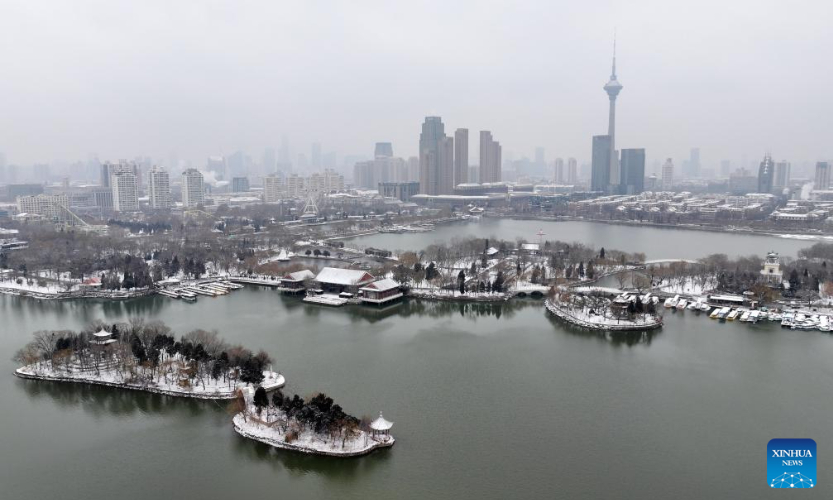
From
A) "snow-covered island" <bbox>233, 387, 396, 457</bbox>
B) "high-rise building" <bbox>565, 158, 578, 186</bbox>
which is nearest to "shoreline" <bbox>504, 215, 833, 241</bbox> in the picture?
"snow-covered island" <bbox>233, 387, 396, 457</bbox>

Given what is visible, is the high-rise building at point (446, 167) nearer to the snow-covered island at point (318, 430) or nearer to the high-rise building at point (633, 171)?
the high-rise building at point (633, 171)

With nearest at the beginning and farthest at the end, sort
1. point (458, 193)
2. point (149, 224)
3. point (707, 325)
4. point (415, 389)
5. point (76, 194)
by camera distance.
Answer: point (415, 389) → point (707, 325) → point (149, 224) → point (76, 194) → point (458, 193)

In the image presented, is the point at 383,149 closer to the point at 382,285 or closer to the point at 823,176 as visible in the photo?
the point at 823,176

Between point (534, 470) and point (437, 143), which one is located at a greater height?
point (437, 143)

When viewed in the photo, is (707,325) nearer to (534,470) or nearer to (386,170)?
(534,470)

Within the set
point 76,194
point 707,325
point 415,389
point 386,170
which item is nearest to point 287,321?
point 415,389

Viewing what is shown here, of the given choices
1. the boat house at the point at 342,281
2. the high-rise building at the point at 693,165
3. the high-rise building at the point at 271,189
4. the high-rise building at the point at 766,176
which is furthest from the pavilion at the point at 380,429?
the high-rise building at the point at 693,165

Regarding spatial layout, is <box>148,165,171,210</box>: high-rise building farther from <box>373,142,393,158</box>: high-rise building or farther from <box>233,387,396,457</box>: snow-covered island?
<box>373,142,393,158</box>: high-rise building

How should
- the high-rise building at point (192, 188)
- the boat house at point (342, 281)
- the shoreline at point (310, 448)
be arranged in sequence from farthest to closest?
the high-rise building at point (192, 188)
the boat house at point (342, 281)
the shoreline at point (310, 448)
